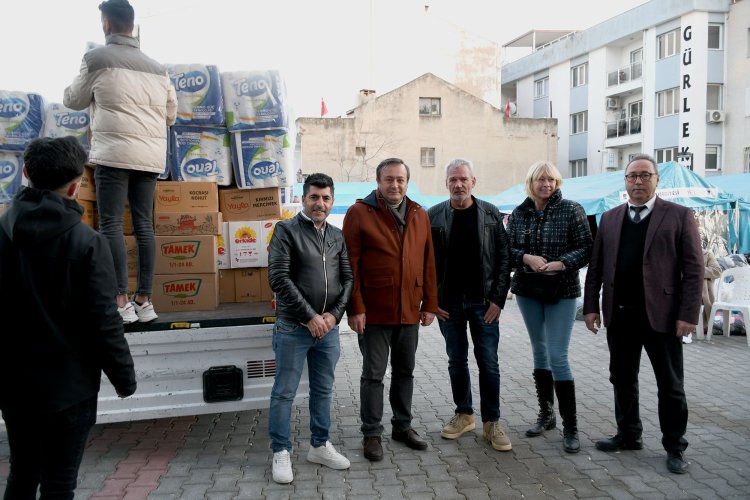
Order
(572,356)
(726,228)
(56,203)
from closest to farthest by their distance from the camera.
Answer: (56,203) → (572,356) → (726,228)

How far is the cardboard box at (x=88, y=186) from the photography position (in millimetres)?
4414

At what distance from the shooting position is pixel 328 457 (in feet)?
13.5

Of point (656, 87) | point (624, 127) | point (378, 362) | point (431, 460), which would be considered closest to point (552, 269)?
point (378, 362)

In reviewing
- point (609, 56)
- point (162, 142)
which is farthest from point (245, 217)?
point (609, 56)

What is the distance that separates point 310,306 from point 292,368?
42 centimetres

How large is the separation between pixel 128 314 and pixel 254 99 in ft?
6.28

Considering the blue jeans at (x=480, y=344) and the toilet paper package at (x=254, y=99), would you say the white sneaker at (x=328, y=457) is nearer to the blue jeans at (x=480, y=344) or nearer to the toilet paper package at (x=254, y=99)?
the blue jeans at (x=480, y=344)

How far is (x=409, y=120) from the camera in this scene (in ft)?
107

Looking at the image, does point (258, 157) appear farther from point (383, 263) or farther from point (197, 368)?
point (197, 368)

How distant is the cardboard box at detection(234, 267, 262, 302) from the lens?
4969mm

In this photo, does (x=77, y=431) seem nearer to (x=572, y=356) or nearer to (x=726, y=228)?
(x=572, y=356)

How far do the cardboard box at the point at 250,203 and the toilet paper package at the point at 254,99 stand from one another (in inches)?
19.8

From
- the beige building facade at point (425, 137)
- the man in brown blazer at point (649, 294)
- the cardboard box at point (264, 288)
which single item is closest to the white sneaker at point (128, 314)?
the cardboard box at point (264, 288)

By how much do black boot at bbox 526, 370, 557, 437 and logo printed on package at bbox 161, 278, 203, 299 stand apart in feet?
8.71
